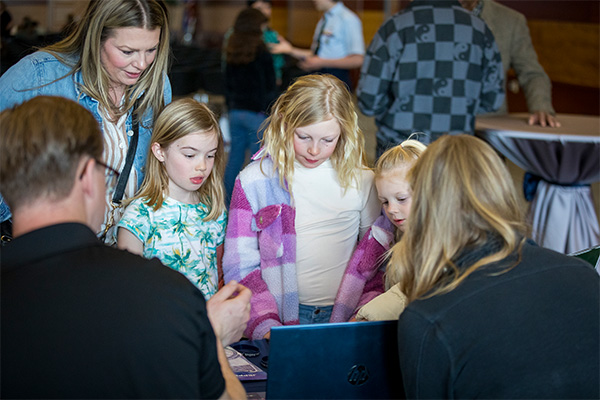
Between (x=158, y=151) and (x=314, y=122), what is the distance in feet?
1.65

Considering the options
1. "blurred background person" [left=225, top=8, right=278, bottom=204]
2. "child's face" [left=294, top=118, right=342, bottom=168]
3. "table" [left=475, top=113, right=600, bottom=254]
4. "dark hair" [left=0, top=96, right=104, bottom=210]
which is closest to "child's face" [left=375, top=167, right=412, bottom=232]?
"child's face" [left=294, top=118, right=342, bottom=168]

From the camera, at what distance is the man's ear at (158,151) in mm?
2174

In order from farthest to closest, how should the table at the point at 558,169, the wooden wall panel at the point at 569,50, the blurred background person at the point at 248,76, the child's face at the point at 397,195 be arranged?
the wooden wall panel at the point at 569,50 < the blurred background person at the point at 248,76 < the table at the point at 558,169 < the child's face at the point at 397,195

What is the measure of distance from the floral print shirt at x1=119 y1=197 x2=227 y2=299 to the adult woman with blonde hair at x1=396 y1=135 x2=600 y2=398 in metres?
0.92

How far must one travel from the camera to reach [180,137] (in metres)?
2.13

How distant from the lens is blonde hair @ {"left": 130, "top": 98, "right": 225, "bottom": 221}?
83.8 inches

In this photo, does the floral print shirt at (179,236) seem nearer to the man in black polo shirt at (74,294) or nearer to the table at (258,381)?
the table at (258,381)

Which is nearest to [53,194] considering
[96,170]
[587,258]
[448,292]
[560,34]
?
[96,170]

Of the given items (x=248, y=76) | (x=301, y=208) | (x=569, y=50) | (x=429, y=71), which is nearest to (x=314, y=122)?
(x=301, y=208)

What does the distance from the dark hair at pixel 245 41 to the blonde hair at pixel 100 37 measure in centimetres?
307

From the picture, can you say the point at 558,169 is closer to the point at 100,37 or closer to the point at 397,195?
the point at 397,195

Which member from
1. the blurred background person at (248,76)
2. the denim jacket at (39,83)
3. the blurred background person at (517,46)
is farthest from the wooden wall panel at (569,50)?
the denim jacket at (39,83)

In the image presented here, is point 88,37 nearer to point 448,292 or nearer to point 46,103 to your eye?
point 46,103

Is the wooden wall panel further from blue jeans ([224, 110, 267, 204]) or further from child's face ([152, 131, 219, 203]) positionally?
child's face ([152, 131, 219, 203])
